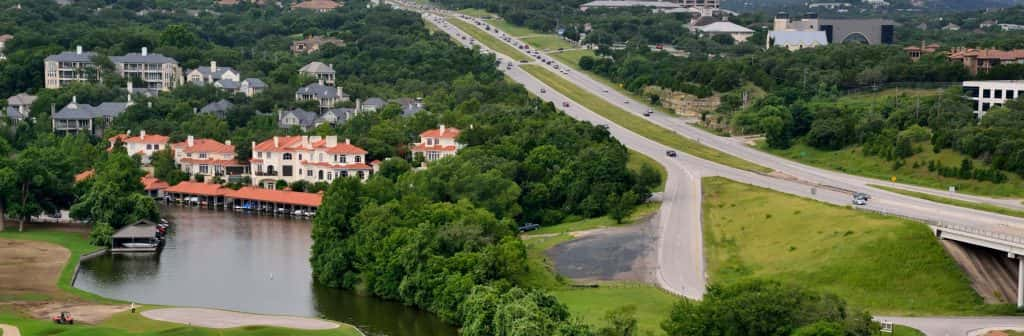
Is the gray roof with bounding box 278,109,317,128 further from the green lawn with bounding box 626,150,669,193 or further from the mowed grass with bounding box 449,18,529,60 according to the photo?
the mowed grass with bounding box 449,18,529,60

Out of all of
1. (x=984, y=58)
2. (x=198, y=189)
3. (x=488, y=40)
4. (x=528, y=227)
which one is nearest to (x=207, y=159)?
(x=198, y=189)

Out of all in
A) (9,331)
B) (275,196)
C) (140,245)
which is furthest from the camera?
(275,196)

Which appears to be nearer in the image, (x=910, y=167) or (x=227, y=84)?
(x=910, y=167)

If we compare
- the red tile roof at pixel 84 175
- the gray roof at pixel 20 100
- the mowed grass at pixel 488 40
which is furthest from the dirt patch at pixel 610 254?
the mowed grass at pixel 488 40

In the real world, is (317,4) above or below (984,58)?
above

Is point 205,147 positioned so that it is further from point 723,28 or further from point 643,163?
point 723,28

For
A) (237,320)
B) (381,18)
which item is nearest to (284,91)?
(381,18)

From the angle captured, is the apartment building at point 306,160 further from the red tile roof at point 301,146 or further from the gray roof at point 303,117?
the gray roof at point 303,117
